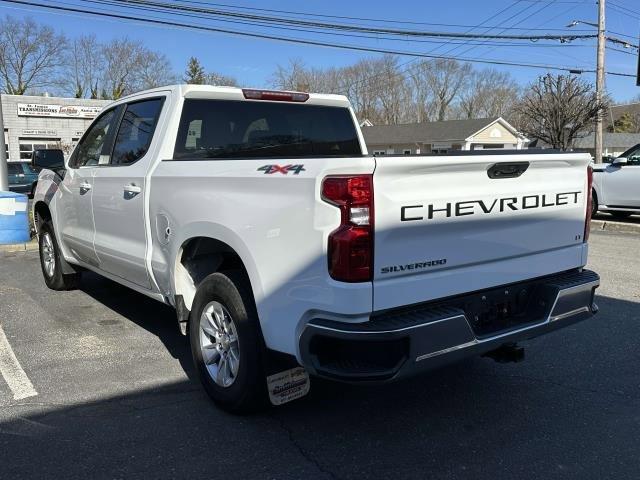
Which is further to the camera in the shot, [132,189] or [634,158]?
[634,158]

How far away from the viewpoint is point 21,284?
24.0ft

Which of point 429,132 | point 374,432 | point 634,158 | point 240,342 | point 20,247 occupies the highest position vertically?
point 429,132

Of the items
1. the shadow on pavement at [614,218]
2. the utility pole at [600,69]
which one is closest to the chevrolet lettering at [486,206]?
the shadow on pavement at [614,218]

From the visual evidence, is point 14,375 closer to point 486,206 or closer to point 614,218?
point 486,206

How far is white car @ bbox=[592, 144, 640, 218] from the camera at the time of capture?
11977mm

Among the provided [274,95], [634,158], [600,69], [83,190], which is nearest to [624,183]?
[634,158]

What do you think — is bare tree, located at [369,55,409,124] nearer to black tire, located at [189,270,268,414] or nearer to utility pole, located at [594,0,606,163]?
utility pole, located at [594,0,606,163]

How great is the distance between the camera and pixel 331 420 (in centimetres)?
361

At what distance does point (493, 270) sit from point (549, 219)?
58 centimetres

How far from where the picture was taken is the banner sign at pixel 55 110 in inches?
1597

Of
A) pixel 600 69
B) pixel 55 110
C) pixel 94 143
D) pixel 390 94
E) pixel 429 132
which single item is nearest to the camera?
pixel 94 143

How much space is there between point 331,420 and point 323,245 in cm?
137

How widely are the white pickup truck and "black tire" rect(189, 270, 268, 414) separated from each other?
0.01 m

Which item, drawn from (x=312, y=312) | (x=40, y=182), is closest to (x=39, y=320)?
(x=40, y=182)
